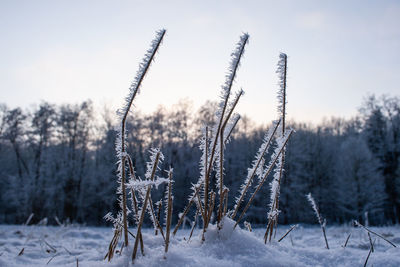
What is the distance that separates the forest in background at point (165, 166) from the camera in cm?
2895

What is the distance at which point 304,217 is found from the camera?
31.8 m

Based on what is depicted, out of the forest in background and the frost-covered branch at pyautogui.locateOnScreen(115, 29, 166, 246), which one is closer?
the frost-covered branch at pyautogui.locateOnScreen(115, 29, 166, 246)

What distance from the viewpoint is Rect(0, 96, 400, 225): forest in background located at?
1140 inches

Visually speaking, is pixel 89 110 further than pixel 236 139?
No

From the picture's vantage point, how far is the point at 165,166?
27.7 metres

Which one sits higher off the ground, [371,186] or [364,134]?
[364,134]

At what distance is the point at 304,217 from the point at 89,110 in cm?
2595

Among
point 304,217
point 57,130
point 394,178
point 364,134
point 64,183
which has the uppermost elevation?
point 364,134

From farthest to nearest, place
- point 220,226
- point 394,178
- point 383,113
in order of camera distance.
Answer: point 383,113 → point 394,178 → point 220,226

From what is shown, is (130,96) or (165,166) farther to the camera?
(165,166)

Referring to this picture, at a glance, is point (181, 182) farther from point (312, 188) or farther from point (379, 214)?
point (379, 214)

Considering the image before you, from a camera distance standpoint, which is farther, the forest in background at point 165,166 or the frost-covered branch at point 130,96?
the forest in background at point 165,166

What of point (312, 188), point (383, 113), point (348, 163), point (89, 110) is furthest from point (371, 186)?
point (89, 110)

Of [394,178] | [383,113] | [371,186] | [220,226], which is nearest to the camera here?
[220,226]
